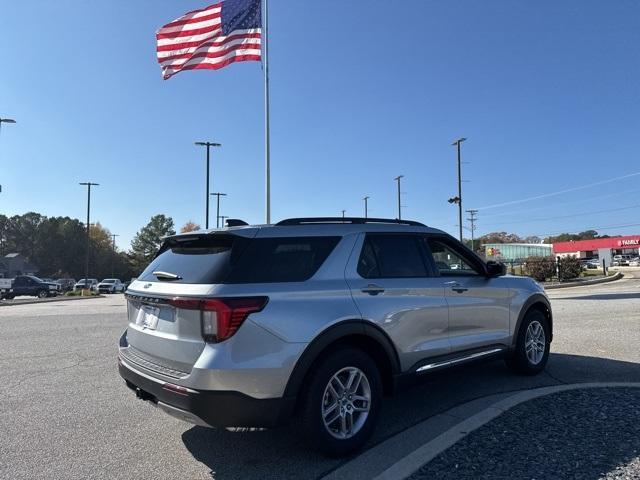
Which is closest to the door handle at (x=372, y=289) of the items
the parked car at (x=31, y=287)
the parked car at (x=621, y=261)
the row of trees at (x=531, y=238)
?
the parked car at (x=31, y=287)

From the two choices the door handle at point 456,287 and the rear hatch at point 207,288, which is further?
the door handle at point 456,287

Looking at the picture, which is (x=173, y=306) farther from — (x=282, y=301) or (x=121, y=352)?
(x=121, y=352)

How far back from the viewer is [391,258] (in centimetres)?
451

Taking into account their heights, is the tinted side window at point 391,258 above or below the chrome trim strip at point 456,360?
above

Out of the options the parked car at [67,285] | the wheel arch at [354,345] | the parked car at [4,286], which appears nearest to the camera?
the wheel arch at [354,345]

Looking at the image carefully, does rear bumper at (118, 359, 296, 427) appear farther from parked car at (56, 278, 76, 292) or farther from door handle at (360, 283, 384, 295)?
parked car at (56, 278, 76, 292)

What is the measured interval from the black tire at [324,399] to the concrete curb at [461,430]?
20 cm

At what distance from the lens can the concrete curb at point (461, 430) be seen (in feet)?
11.3

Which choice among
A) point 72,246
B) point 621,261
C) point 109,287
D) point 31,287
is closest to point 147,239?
point 72,246

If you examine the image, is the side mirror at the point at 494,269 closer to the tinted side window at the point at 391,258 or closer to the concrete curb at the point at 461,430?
the tinted side window at the point at 391,258

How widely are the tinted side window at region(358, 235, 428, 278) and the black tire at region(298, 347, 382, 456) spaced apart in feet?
2.37

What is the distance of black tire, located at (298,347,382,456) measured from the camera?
3.60 metres

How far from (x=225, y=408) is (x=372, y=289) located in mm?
1520

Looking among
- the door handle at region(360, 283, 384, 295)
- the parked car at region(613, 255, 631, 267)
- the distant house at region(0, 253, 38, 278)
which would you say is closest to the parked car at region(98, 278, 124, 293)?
the distant house at region(0, 253, 38, 278)
